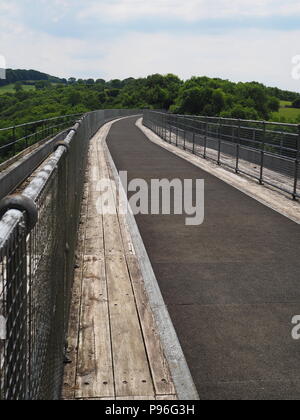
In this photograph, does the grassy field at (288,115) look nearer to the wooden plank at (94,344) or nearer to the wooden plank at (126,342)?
the wooden plank at (126,342)

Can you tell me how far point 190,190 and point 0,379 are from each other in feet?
40.5

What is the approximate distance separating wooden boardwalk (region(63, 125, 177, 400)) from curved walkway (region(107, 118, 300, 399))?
308 mm

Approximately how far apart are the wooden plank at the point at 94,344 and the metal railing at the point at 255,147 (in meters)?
6.80

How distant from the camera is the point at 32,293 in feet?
8.79

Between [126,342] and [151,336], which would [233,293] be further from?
[126,342]

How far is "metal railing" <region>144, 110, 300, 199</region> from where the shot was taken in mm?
12595

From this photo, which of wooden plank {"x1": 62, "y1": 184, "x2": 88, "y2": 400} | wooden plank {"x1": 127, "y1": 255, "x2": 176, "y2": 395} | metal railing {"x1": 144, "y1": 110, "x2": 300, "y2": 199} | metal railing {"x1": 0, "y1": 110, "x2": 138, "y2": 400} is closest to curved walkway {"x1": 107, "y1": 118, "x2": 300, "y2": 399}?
wooden plank {"x1": 127, "y1": 255, "x2": 176, "y2": 395}

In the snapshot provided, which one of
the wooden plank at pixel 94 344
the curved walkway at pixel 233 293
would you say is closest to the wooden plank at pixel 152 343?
the curved walkway at pixel 233 293

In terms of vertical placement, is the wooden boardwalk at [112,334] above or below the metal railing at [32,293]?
below

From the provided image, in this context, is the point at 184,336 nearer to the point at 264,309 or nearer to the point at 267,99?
the point at 264,309

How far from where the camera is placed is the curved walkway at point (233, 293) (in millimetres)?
4594

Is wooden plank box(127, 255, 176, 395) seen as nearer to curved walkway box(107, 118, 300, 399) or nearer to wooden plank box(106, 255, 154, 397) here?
wooden plank box(106, 255, 154, 397)

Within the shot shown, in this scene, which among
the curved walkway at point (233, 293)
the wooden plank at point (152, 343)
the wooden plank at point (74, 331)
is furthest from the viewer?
the curved walkway at point (233, 293)

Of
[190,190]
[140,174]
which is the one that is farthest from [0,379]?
[140,174]
